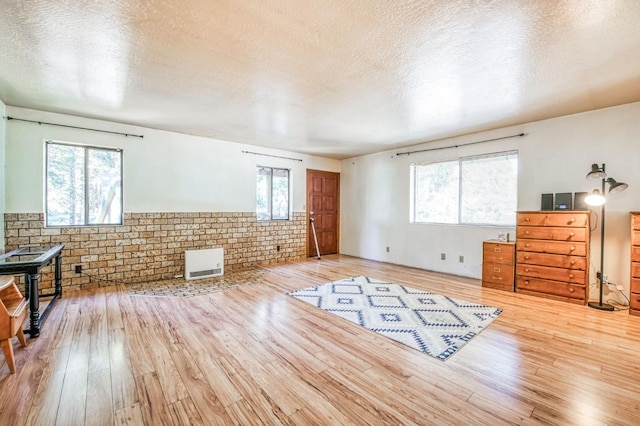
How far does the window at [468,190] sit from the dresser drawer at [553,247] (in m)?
0.59

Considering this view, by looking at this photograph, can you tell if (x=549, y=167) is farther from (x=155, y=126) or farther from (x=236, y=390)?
(x=155, y=126)

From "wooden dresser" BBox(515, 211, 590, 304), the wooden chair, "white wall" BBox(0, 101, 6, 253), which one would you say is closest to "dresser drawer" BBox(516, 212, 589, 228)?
"wooden dresser" BBox(515, 211, 590, 304)

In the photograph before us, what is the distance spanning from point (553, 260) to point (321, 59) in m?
3.82

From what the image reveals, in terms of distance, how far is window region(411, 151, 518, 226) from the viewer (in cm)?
446

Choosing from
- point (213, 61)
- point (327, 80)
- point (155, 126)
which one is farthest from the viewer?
point (155, 126)

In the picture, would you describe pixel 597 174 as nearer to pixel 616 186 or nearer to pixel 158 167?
pixel 616 186

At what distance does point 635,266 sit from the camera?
122 inches

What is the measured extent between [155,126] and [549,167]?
591 cm

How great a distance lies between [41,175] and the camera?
378 centimetres

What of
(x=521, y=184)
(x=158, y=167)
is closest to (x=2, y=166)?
(x=158, y=167)

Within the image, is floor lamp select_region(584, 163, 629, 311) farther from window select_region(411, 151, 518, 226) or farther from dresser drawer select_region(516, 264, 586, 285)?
window select_region(411, 151, 518, 226)

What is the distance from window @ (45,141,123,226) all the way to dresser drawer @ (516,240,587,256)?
19.5ft

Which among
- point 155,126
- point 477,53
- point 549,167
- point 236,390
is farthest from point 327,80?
point 549,167

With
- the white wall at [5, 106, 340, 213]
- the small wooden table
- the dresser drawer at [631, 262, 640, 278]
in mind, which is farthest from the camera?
the white wall at [5, 106, 340, 213]
